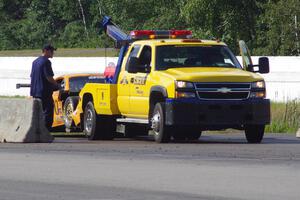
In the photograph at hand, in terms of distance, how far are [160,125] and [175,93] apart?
2.16 ft

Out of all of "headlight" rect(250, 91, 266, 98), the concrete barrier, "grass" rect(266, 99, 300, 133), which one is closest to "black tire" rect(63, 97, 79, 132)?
the concrete barrier

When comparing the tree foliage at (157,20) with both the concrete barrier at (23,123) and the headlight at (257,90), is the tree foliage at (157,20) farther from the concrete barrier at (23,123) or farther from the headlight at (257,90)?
the headlight at (257,90)

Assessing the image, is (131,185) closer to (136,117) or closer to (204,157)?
(204,157)

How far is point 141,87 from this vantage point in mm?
20469

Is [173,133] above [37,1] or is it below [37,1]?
below

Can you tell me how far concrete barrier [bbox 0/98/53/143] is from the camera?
20.6 metres

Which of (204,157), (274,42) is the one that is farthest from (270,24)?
(204,157)

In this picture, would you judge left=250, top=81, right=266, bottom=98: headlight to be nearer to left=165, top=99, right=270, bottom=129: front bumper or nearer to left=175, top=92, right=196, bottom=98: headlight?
left=165, top=99, right=270, bottom=129: front bumper

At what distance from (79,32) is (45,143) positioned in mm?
62353

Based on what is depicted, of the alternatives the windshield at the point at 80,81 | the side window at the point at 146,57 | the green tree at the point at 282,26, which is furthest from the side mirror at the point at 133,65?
the green tree at the point at 282,26

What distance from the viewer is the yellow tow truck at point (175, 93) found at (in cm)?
1938

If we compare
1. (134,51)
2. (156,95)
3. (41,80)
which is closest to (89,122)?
(41,80)

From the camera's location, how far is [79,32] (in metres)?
82.4

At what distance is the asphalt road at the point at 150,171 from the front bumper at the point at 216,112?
400mm
